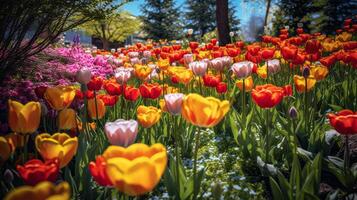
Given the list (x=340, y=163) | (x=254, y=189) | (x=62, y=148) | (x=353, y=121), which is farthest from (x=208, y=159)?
(x=62, y=148)

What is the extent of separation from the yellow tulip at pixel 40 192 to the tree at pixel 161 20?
108 ft

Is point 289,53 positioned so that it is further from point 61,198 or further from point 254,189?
point 61,198

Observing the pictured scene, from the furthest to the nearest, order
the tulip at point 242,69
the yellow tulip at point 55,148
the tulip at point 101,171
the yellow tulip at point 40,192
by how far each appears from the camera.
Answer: the tulip at point 242,69 → the yellow tulip at point 55,148 → the tulip at point 101,171 → the yellow tulip at point 40,192

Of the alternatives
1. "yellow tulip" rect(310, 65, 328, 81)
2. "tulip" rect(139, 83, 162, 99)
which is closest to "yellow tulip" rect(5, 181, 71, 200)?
"tulip" rect(139, 83, 162, 99)

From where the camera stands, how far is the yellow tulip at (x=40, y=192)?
36.1 inches

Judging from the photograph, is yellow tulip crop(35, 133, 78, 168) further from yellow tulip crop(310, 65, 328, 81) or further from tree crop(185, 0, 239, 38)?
tree crop(185, 0, 239, 38)

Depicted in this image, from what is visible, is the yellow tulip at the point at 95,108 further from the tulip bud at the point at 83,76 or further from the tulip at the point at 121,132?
the tulip at the point at 121,132

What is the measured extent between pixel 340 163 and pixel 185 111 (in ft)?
4.34

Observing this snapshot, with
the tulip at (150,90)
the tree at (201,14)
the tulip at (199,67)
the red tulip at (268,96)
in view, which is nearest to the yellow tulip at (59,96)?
the tulip at (150,90)

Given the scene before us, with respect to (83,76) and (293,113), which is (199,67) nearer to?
(83,76)

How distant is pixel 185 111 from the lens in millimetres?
1680

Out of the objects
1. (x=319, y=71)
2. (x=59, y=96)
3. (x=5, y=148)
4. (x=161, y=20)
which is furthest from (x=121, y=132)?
(x=161, y=20)

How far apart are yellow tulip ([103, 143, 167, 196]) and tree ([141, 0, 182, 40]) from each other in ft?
107

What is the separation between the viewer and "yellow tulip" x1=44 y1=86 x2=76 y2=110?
2.29m
